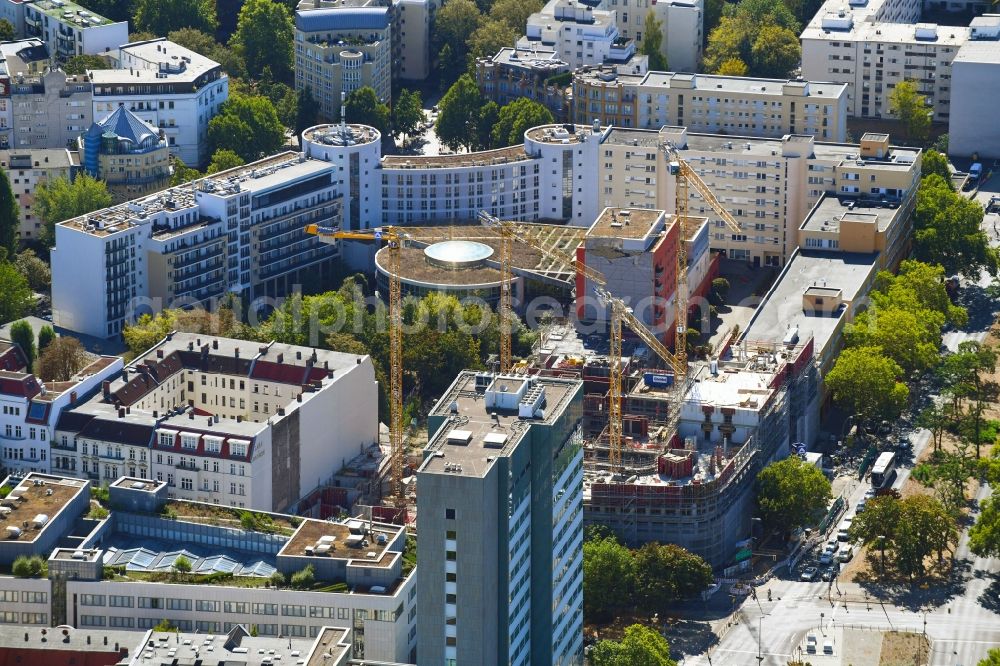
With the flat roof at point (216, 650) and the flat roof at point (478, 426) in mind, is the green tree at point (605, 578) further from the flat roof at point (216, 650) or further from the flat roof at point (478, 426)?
the flat roof at point (216, 650)

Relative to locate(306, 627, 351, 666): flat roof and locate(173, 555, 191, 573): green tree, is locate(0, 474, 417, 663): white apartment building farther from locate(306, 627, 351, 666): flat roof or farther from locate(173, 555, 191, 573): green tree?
locate(306, 627, 351, 666): flat roof

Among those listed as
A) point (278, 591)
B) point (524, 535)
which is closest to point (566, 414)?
point (524, 535)

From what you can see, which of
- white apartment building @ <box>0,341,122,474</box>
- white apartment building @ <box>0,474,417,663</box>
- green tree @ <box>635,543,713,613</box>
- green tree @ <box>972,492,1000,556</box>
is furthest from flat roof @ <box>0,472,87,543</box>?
green tree @ <box>972,492,1000,556</box>

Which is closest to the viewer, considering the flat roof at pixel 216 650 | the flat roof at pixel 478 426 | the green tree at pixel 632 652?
the flat roof at pixel 478 426

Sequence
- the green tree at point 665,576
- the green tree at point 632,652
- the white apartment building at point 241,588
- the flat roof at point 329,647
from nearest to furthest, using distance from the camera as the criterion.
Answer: the flat roof at point 329,647 → the white apartment building at point 241,588 → the green tree at point 632,652 → the green tree at point 665,576

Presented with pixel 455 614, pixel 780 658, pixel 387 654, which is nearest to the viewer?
pixel 455 614

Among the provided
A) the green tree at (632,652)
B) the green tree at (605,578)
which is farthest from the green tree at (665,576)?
the green tree at (632,652)

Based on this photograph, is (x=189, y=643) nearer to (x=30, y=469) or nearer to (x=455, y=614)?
(x=455, y=614)

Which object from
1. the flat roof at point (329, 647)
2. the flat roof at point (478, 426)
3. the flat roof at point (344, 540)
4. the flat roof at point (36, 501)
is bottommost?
the flat roof at point (329, 647)
